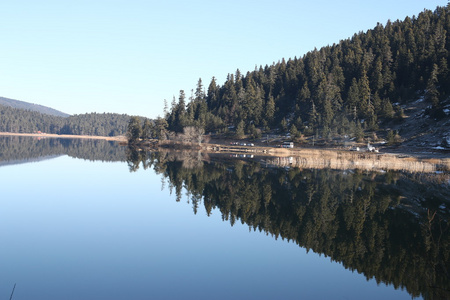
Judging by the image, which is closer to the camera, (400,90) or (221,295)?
(221,295)

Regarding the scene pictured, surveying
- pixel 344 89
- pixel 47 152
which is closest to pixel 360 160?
pixel 344 89

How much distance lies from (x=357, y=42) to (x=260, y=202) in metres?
148

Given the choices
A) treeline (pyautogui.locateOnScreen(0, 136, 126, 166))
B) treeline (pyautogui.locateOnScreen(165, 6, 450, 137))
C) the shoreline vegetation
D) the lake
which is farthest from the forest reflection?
treeline (pyautogui.locateOnScreen(165, 6, 450, 137))

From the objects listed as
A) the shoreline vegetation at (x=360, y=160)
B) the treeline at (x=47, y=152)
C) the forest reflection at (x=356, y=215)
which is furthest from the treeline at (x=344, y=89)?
the forest reflection at (x=356, y=215)

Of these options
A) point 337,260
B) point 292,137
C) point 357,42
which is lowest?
point 337,260

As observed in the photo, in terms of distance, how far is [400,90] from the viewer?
124 metres

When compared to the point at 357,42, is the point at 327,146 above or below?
below

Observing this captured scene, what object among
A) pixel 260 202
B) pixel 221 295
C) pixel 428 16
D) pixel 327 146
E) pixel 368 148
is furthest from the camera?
pixel 428 16

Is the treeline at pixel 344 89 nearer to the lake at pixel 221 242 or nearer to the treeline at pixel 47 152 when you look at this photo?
the treeline at pixel 47 152

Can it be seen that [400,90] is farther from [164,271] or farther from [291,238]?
[164,271]

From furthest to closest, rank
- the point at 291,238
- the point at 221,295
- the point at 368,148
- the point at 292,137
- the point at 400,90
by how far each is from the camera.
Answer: the point at 400,90, the point at 292,137, the point at 368,148, the point at 291,238, the point at 221,295

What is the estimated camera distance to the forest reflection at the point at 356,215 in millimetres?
15984

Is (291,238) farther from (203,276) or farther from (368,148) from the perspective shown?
(368,148)

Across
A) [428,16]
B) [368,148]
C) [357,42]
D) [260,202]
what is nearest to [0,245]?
[260,202]
